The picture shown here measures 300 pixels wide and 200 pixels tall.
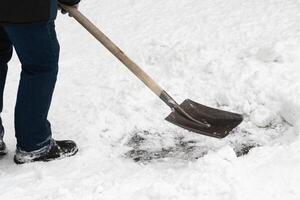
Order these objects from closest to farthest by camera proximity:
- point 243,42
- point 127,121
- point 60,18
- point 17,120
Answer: point 17,120, point 127,121, point 243,42, point 60,18

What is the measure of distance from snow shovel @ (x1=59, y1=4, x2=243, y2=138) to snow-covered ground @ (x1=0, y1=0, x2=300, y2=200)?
0.51 ft

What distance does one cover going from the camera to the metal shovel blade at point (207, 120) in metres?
2.89

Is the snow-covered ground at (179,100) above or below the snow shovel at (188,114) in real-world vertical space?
below

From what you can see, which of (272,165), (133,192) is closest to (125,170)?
(133,192)

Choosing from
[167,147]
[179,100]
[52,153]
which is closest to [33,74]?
[52,153]

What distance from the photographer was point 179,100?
357 cm

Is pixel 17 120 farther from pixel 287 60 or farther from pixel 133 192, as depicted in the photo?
pixel 287 60

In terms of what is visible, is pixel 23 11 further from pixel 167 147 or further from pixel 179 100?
pixel 179 100

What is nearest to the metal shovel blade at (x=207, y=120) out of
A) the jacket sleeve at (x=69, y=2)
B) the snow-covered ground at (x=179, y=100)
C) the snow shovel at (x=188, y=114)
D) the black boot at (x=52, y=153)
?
the snow shovel at (x=188, y=114)

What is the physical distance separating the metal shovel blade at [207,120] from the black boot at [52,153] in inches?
24.8

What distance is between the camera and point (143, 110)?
11.4 feet

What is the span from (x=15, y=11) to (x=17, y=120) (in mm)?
667

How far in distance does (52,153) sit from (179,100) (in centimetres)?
106

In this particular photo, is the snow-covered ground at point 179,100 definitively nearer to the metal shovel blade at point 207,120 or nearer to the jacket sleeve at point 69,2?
the metal shovel blade at point 207,120
